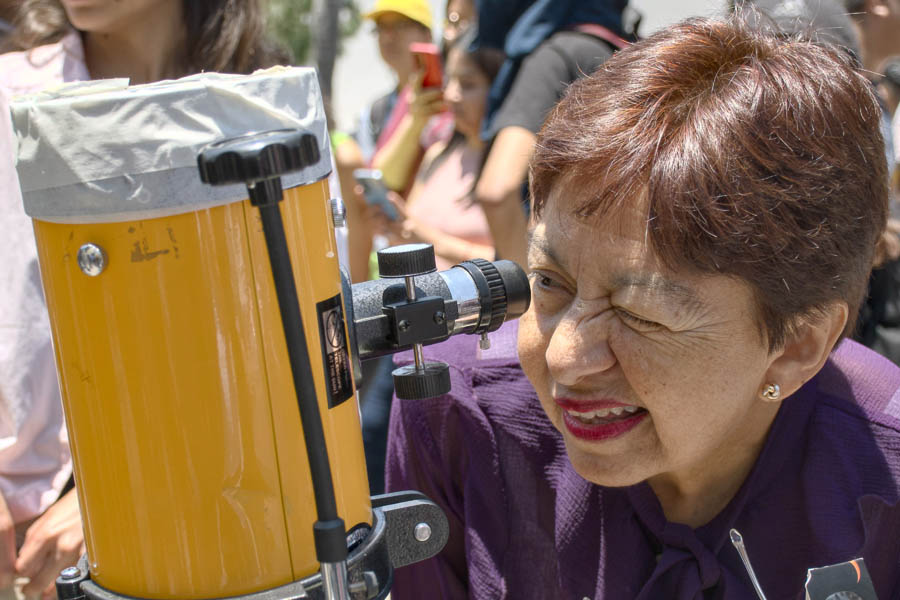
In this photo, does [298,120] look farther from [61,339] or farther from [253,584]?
[253,584]

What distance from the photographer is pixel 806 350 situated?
1.35 m

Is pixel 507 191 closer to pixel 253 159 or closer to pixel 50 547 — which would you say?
pixel 50 547

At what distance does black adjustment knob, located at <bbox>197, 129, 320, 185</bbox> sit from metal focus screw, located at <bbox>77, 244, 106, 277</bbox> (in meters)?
0.14

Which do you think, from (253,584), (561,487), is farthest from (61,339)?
(561,487)

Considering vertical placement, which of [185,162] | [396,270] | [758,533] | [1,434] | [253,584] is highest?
[185,162]

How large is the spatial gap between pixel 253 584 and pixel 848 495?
886 millimetres

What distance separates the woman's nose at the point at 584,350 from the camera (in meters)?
1.26

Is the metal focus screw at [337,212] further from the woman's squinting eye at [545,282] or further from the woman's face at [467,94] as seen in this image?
the woman's face at [467,94]

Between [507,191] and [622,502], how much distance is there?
1.47 metres

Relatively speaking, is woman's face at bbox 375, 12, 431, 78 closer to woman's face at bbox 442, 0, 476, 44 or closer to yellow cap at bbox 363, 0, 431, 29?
yellow cap at bbox 363, 0, 431, 29

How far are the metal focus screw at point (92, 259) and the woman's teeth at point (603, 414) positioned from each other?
666mm

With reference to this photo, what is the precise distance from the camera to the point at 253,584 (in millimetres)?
943

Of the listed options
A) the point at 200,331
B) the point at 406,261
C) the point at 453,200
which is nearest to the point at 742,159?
the point at 406,261

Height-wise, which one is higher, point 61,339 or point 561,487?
point 61,339
